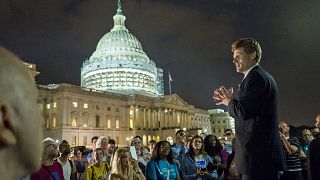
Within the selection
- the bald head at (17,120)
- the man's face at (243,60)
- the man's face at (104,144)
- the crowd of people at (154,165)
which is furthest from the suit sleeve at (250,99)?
the man's face at (104,144)

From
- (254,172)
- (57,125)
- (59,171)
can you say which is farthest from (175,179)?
(57,125)

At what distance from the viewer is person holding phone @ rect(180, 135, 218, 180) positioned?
29.0 feet

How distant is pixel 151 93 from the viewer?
96812 mm

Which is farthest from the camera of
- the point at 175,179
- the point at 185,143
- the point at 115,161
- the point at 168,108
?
the point at 168,108

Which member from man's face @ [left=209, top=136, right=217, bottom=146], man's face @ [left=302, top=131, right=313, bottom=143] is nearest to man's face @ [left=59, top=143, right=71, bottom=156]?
man's face @ [left=209, top=136, right=217, bottom=146]

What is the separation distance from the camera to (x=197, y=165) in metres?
9.00

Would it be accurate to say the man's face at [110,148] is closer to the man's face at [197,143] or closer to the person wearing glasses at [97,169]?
the person wearing glasses at [97,169]

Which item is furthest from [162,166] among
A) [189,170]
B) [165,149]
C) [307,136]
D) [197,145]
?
[307,136]

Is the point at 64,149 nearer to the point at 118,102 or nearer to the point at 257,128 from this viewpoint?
the point at 257,128

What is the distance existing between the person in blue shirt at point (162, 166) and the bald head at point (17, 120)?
7468 mm

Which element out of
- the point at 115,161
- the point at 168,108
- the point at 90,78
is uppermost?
the point at 90,78

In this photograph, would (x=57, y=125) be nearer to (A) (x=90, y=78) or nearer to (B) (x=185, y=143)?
(A) (x=90, y=78)

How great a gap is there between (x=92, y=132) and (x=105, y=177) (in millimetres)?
64762

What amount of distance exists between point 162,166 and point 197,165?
1097 millimetres
